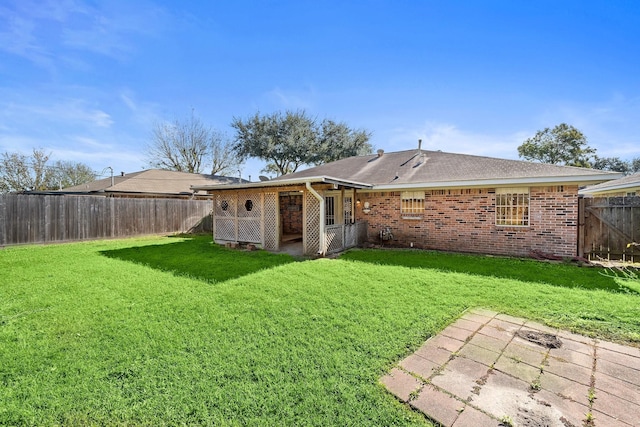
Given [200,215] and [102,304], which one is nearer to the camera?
[102,304]

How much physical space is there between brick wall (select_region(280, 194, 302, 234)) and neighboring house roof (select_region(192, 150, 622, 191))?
7.36 feet

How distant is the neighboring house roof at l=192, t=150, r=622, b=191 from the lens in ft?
25.2

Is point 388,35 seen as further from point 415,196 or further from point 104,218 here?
point 104,218

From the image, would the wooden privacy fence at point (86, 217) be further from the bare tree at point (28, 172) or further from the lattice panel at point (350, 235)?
the bare tree at point (28, 172)

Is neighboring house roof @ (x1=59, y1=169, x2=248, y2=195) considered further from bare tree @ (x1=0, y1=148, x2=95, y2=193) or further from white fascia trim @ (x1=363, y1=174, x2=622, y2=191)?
white fascia trim @ (x1=363, y1=174, x2=622, y2=191)

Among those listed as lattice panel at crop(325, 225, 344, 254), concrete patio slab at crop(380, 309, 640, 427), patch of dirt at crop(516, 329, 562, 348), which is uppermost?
lattice panel at crop(325, 225, 344, 254)

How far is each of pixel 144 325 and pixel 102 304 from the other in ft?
4.77

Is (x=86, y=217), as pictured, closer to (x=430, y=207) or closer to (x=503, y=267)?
(x=430, y=207)

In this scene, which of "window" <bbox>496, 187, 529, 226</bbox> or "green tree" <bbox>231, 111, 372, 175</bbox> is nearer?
"window" <bbox>496, 187, 529, 226</bbox>

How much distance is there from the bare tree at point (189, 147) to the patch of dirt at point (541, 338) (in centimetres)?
2975

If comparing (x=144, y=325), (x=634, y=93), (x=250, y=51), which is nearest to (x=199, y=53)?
(x=250, y=51)

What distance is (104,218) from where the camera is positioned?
41.4 feet

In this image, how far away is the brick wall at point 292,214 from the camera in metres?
14.9

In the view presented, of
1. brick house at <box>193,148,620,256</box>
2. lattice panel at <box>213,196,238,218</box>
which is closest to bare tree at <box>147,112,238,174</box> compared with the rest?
lattice panel at <box>213,196,238,218</box>
